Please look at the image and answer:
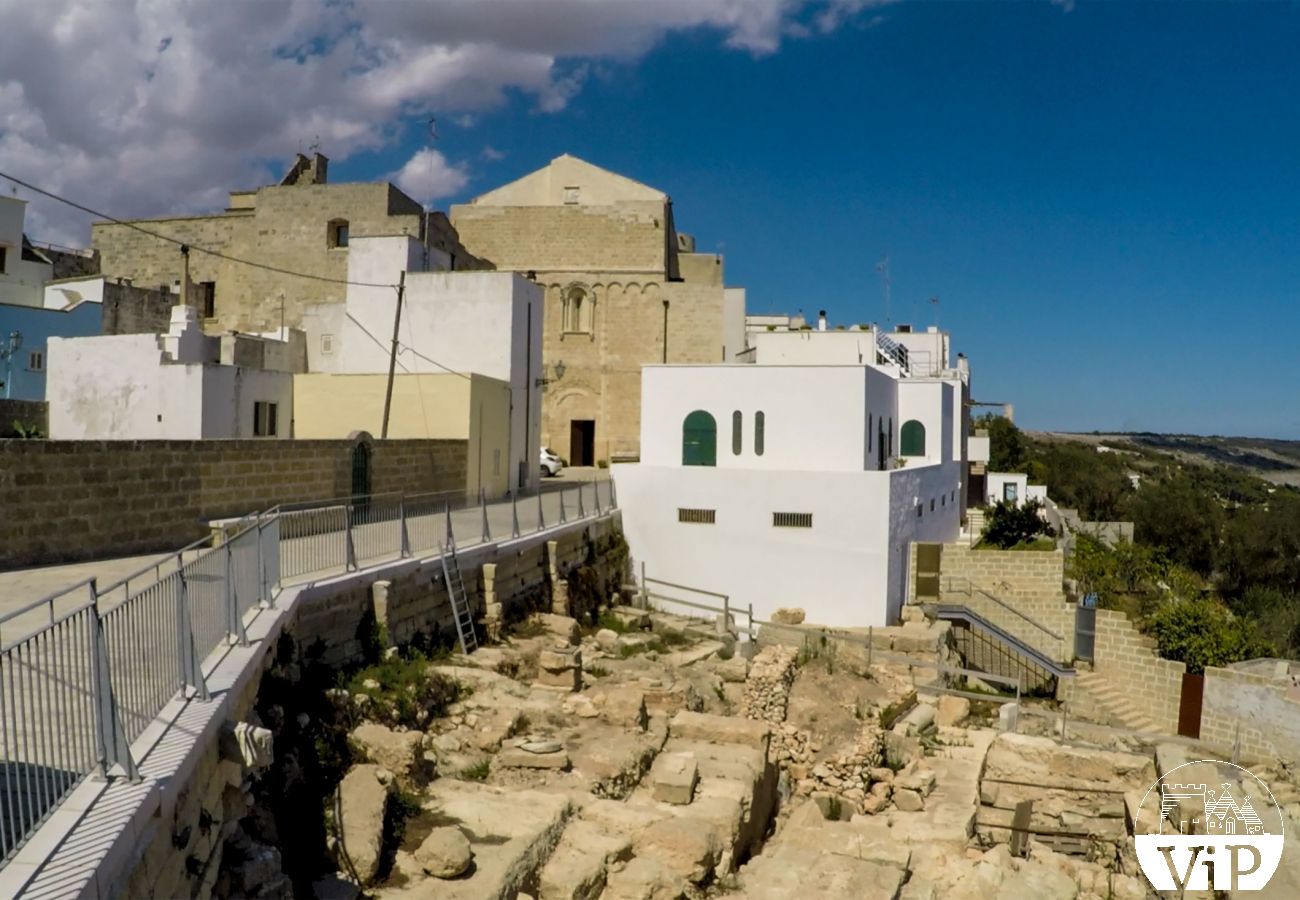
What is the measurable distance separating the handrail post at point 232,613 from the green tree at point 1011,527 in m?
22.8

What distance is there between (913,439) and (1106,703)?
A: 934 cm

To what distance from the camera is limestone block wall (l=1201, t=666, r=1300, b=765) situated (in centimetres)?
1775

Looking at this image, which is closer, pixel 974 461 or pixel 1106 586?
pixel 1106 586

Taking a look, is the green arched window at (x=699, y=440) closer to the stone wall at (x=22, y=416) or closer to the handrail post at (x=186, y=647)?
the stone wall at (x=22, y=416)

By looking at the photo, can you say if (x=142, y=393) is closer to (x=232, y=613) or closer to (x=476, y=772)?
(x=232, y=613)

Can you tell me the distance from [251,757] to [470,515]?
437 inches

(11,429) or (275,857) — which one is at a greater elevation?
(11,429)

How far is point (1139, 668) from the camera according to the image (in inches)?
846

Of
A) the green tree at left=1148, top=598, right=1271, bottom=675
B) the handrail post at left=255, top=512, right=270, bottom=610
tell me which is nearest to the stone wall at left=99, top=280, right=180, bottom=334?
the handrail post at left=255, top=512, right=270, bottom=610

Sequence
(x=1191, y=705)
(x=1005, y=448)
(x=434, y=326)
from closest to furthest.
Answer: (x=1191, y=705) → (x=434, y=326) → (x=1005, y=448)

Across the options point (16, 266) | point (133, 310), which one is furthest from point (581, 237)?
point (16, 266)

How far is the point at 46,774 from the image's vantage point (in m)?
4.60

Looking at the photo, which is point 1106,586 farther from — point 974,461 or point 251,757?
point 251,757

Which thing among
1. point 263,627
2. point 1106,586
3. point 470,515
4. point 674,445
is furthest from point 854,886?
point 1106,586
